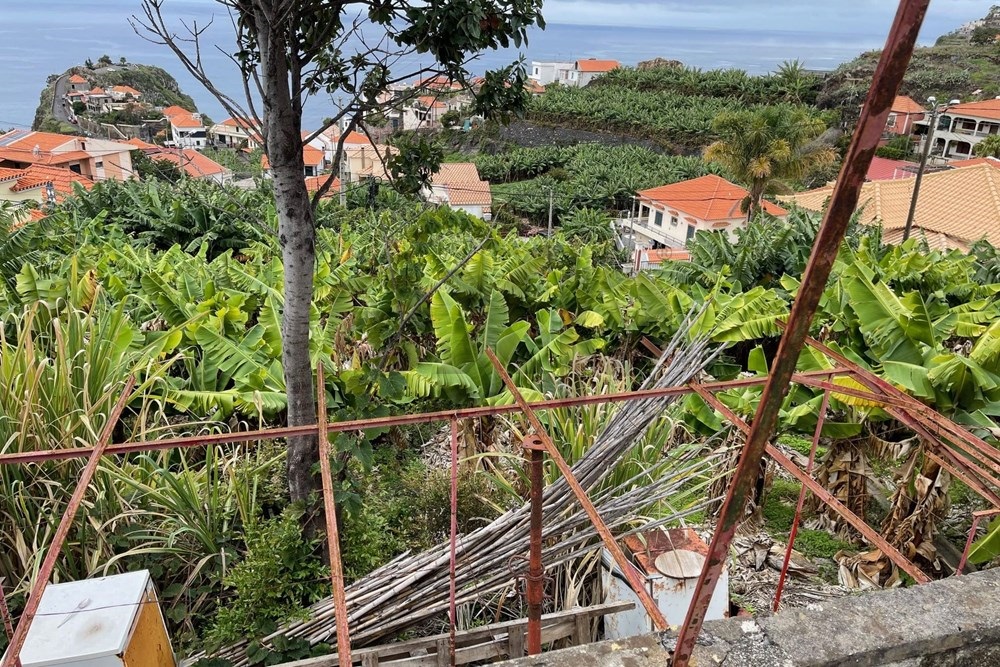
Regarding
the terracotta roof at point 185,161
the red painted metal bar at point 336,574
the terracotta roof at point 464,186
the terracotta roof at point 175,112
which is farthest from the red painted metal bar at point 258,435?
the terracotta roof at point 175,112

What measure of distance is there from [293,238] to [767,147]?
77.3 feet

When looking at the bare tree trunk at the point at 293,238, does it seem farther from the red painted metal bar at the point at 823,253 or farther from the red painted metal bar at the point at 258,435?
the red painted metal bar at the point at 823,253

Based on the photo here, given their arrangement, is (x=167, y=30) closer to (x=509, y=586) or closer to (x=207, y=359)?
(x=207, y=359)

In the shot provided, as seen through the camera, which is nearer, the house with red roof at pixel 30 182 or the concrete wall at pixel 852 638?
the concrete wall at pixel 852 638

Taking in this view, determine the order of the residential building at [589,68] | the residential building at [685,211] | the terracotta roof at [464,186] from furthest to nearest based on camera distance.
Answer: the residential building at [589,68]
the terracotta roof at [464,186]
the residential building at [685,211]

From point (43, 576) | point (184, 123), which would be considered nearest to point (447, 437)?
point (43, 576)

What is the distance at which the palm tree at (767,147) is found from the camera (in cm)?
2306

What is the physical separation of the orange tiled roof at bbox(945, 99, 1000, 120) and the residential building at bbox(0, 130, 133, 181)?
174 ft

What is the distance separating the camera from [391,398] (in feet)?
13.6

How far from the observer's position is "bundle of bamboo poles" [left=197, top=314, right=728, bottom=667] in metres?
3.07

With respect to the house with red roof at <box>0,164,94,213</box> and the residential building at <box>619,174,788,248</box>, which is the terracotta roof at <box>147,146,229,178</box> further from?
the residential building at <box>619,174,788,248</box>

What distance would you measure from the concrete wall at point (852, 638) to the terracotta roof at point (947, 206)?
20.6m

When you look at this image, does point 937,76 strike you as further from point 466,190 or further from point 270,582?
point 270,582

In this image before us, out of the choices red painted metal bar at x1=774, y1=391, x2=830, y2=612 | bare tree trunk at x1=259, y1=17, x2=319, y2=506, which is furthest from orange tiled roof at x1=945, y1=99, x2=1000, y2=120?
bare tree trunk at x1=259, y1=17, x2=319, y2=506
